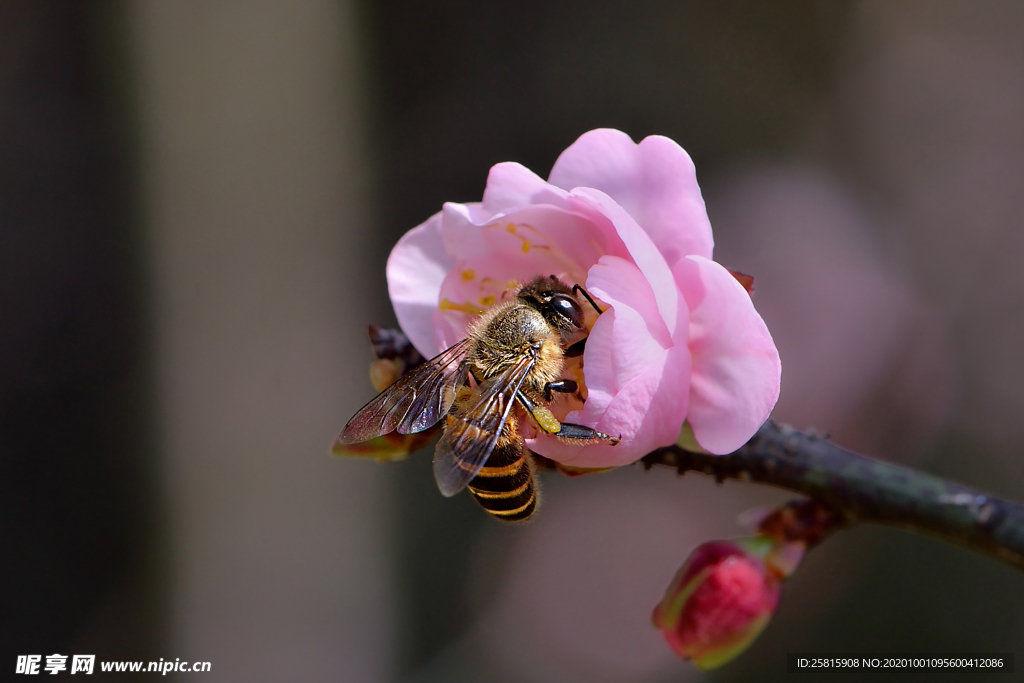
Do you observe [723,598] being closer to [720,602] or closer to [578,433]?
[720,602]

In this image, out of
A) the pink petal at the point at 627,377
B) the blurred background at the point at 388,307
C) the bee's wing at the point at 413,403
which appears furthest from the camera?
the blurred background at the point at 388,307

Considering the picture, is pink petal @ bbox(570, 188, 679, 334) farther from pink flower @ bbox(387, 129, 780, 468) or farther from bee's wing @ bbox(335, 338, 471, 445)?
bee's wing @ bbox(335, 338, 471, 445)

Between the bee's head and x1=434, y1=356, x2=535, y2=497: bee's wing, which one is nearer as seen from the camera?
x1=434, y1=356, x2=535, y2=497: bee's wing

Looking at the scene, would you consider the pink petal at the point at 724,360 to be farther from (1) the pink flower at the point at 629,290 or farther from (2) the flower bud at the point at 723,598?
(2) the flower bud at the point at 723,598

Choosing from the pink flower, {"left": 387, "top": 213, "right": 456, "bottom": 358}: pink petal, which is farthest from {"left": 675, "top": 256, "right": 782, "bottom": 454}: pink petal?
{"left": 387, "top": 213, "right": 456, "bottom": 358}: pink petal

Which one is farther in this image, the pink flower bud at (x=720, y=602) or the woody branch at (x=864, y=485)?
the pink flower bud at (x=720, y=602)

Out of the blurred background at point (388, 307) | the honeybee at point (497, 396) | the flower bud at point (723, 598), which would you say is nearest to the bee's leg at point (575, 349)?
the honeybee at point (497, 396)
